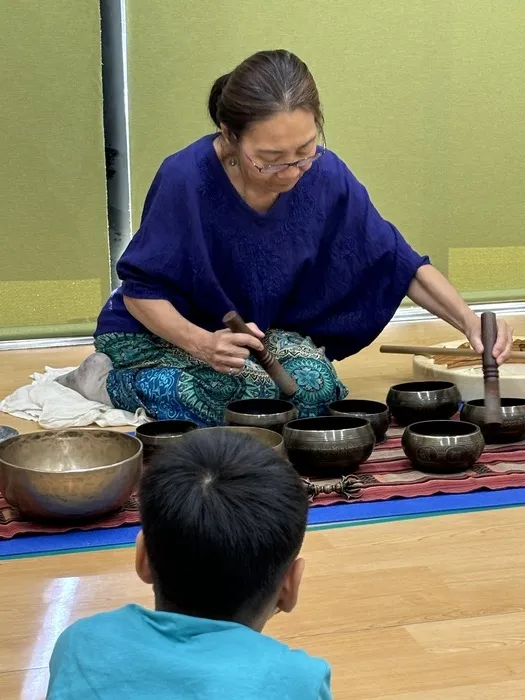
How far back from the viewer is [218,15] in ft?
16.4

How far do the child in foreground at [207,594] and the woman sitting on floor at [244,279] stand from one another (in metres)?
1.58

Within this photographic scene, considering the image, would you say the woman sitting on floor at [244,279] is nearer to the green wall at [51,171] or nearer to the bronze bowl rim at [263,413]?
the bronze bowl rim at [263,413]

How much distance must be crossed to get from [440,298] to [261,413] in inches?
25.1

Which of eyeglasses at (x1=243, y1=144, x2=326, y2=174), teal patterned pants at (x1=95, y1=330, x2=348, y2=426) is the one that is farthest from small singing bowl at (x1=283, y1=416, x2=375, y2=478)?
eyeglasses at (x1=243, y1=144, x2=326, y2=174)

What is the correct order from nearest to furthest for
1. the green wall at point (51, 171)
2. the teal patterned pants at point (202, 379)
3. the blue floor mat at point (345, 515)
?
the blue floor mat at point (345, 515) < the teal patterned pants at point (202, 379) < the green wall at point (51, 171)

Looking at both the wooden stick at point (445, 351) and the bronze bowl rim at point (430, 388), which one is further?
the wooden stick at point (445, 351)

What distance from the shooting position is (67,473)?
224 centimetres

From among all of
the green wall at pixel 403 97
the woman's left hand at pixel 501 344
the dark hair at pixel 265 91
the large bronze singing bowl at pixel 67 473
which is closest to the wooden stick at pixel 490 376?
the woman's left hand at pixel 501 344

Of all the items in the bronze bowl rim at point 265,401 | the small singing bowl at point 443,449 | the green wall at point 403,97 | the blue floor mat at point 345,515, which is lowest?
the blue floor mat at point 345,515

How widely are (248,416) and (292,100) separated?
31.3 inches

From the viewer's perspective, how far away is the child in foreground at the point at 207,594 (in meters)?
1.01

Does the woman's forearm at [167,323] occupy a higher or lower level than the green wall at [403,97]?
lower

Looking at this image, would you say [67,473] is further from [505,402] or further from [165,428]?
[505,402]

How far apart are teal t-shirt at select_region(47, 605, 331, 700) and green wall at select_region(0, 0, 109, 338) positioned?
13.2 ft
